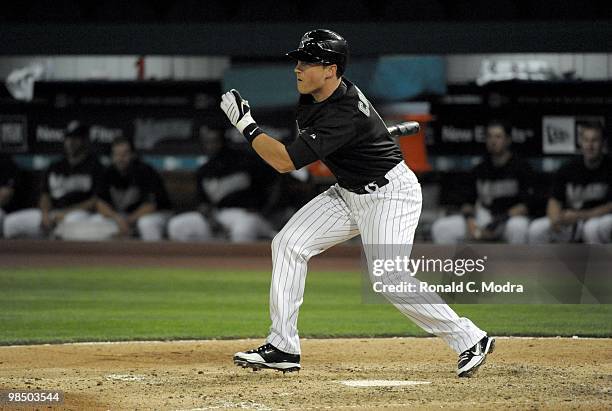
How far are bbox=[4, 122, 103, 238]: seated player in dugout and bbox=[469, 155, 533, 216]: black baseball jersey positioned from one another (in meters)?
3.84

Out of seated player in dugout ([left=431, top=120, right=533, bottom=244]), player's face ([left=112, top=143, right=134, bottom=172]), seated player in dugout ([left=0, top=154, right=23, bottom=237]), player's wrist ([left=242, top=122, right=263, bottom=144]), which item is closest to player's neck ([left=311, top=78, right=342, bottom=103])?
player's wrist ([left=242, top=122, right=263, bottom=144])

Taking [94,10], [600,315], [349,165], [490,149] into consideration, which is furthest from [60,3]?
[349,165]

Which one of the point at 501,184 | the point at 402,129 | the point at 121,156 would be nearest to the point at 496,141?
the point at 501,184

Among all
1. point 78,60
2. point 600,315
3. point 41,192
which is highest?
point 78,60

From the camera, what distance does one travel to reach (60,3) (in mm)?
11094

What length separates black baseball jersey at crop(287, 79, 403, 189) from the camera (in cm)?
413

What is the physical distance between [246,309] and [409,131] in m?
2.85

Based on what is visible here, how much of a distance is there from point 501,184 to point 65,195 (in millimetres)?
4454

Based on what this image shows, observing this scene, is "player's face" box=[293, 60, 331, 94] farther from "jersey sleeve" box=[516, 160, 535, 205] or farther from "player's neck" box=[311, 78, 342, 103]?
"jersey sleeve" box=[516, 160, 535, 205]

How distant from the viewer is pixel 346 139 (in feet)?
13.7

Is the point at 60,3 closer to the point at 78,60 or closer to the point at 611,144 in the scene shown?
→ the point at 78,60

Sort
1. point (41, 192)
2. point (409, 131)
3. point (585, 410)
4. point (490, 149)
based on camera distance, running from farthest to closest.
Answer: point (41, 192), point (490, 149), point (409, 131), point (585, 410)

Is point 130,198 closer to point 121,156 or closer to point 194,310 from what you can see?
point 121,156

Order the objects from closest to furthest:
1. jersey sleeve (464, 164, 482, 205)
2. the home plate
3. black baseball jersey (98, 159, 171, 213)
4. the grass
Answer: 1. the home plate
2. the grass
3. jersey sleeve (464, 164, 482, 205)
4. black baseball jersey (98, 159, 171, 213)
